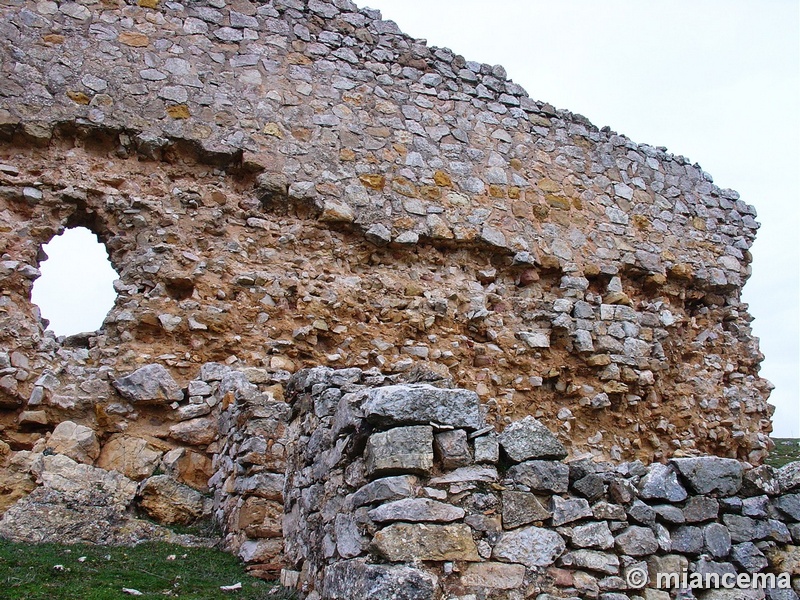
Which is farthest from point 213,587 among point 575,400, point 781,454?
point 781,454

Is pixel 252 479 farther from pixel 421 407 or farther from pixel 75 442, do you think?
pixel 421 407

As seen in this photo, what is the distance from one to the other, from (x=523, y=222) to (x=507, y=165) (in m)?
0.77

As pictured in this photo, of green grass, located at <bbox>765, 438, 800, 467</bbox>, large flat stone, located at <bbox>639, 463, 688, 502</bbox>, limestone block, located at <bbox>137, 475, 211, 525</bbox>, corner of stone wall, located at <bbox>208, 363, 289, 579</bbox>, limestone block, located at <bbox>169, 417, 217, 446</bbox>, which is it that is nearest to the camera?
large flat stone, located at <bbox>639, 463, 688, 502</bbox>

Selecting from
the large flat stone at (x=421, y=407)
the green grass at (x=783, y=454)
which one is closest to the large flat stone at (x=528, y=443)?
the large flat stone at (x=421, y=407)

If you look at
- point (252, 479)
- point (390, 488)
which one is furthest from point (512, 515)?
point (252, 479)

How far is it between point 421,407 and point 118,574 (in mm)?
2304

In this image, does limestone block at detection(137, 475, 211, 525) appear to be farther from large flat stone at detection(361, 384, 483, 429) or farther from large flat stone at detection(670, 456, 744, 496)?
large flat stone at detection(670, 456, 744, 496)

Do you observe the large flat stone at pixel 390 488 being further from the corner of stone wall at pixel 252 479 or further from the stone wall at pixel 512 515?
the corner of stone wall at pixel 252 479

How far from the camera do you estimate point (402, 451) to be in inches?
140

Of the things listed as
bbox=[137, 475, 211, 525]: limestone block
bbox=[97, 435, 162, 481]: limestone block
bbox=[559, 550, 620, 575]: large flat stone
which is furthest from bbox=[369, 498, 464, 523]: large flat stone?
bbox=[97, 435, 162, 481]: limestone block

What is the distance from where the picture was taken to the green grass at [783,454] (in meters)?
10.7

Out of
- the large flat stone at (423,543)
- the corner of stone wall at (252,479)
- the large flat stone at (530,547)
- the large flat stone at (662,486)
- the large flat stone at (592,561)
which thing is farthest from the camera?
the corner of stone wall at (252,479)

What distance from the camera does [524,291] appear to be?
8.62 meters

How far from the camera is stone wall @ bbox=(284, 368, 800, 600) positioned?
11.0 feet
